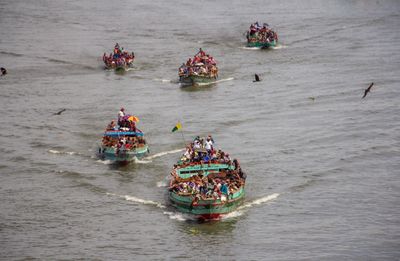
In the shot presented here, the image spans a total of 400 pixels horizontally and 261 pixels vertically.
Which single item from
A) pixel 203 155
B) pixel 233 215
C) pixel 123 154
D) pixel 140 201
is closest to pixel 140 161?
pixel 123 154

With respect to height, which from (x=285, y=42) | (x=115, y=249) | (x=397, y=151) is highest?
(x=285, y=42)

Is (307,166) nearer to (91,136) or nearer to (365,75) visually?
(91,136)

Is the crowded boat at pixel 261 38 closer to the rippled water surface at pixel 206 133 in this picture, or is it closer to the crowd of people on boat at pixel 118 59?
the rippled water surface at pixel 206 133

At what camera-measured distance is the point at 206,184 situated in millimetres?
44875

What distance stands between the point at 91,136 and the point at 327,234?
24.3 metres

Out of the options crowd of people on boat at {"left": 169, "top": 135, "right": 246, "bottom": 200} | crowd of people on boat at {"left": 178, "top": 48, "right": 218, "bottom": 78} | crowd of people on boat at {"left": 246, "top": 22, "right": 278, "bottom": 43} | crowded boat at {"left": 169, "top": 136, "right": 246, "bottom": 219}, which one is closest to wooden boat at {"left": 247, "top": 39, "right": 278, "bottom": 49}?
crowd of people on boat at {"left": 246, "top": 22, "right": 278, "bottom": 43}

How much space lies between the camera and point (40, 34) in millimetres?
101688

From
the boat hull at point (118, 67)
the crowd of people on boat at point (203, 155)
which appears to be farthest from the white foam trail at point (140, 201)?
the boat hull at point (118, 67)

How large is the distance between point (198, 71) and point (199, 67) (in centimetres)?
50

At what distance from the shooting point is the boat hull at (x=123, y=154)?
53.5m

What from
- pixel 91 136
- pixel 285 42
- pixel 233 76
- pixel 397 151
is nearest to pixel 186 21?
pixel 285 42

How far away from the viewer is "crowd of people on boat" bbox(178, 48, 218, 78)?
75875 mm

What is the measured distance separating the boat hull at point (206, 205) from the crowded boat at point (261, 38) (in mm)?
48854

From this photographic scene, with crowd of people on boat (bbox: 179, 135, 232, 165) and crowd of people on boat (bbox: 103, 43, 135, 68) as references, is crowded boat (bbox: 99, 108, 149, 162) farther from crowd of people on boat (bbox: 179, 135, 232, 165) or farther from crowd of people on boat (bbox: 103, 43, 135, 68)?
crowd of people on boat (bbox: 103, 43, 135, 68)
